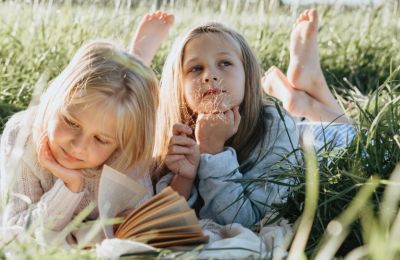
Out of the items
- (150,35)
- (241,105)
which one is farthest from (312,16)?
Result: (241,105)

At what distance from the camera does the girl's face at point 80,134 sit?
2.66 meters

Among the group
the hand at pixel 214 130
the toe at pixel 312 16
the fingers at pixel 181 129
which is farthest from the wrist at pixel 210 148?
the toe at pixel 312 16

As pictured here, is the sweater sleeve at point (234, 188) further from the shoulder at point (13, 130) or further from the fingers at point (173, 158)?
the shoulder at point (13, 130)

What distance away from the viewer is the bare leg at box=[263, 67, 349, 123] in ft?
13.8

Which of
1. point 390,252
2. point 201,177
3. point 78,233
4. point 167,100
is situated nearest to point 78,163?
point 78,233

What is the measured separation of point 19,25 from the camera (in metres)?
5.80

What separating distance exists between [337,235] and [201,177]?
821 millimetres

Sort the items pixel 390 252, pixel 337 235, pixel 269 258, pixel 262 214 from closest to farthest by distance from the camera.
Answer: pixel 390 252 < pixel 269 258 < pixel 337 235 < pixel 262 214

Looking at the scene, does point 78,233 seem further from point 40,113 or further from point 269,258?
point 269,258

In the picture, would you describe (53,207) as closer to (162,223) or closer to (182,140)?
(162,223)

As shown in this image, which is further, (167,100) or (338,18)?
(338,18)

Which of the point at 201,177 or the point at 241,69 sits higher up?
the point at 241,69

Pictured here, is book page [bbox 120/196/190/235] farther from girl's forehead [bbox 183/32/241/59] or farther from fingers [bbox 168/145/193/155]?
girl's forehead [bbox 183/32/241/59]

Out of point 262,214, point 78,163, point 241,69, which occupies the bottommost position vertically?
point 262,214
